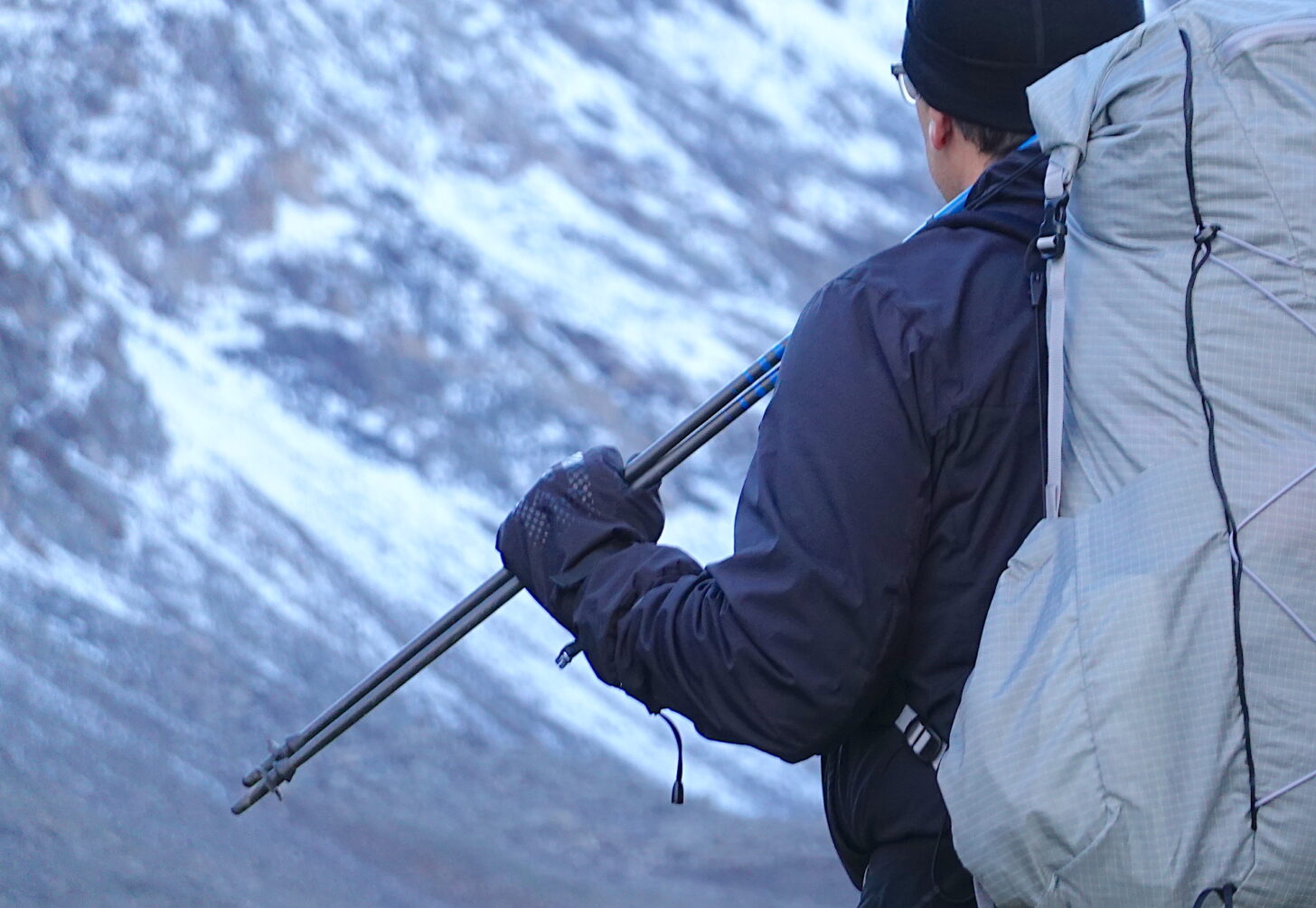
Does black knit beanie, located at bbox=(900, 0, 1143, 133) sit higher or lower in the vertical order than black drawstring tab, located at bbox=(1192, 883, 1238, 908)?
higher

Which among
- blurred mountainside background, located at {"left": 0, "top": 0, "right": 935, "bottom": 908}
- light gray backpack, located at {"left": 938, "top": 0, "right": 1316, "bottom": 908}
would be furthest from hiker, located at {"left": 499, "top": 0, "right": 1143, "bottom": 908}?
blurred mountainside background, located at {"left": 0, "top": 0, "right": 935, "bottom": 908}

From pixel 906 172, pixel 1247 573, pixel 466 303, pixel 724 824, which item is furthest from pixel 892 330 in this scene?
pixel 906 172

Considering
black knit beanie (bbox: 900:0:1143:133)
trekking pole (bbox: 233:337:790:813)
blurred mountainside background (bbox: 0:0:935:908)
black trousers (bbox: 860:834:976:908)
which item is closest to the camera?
black trousers (bbox: 860:834:976:908)

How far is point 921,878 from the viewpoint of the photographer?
151cm

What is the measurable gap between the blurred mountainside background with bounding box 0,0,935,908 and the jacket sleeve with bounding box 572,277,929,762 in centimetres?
279

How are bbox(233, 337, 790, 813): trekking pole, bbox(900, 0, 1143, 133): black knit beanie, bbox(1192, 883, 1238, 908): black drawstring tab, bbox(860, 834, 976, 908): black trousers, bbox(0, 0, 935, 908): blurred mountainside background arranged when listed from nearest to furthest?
bbox(1192, 883, 1238, 908): black drawstring tab
bbox(860, 834, 976, 908): black trousers
bbox(900, 0, 1143, 133): black knit beanie
bbox(233, 337, 790, 813): trekking pole
bbox(0, 0, 935, 908): blurred mountainside background

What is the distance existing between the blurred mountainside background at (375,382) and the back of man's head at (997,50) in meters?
3.00

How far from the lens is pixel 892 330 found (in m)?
1.45

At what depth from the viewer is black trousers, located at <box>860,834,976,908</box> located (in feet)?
4.90

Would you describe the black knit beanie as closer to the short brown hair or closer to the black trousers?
the short brown hair

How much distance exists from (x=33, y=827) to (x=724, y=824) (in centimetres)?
215

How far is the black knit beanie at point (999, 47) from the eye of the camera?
1.63 meters

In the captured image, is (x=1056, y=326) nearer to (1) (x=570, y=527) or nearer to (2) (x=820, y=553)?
(2) (x=820, y=553)

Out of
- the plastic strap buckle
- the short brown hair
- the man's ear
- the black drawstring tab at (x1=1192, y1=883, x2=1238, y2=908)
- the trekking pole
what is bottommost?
the black drawstring tab at (x1=1192, y1=883, x2=1238, y2=908)
